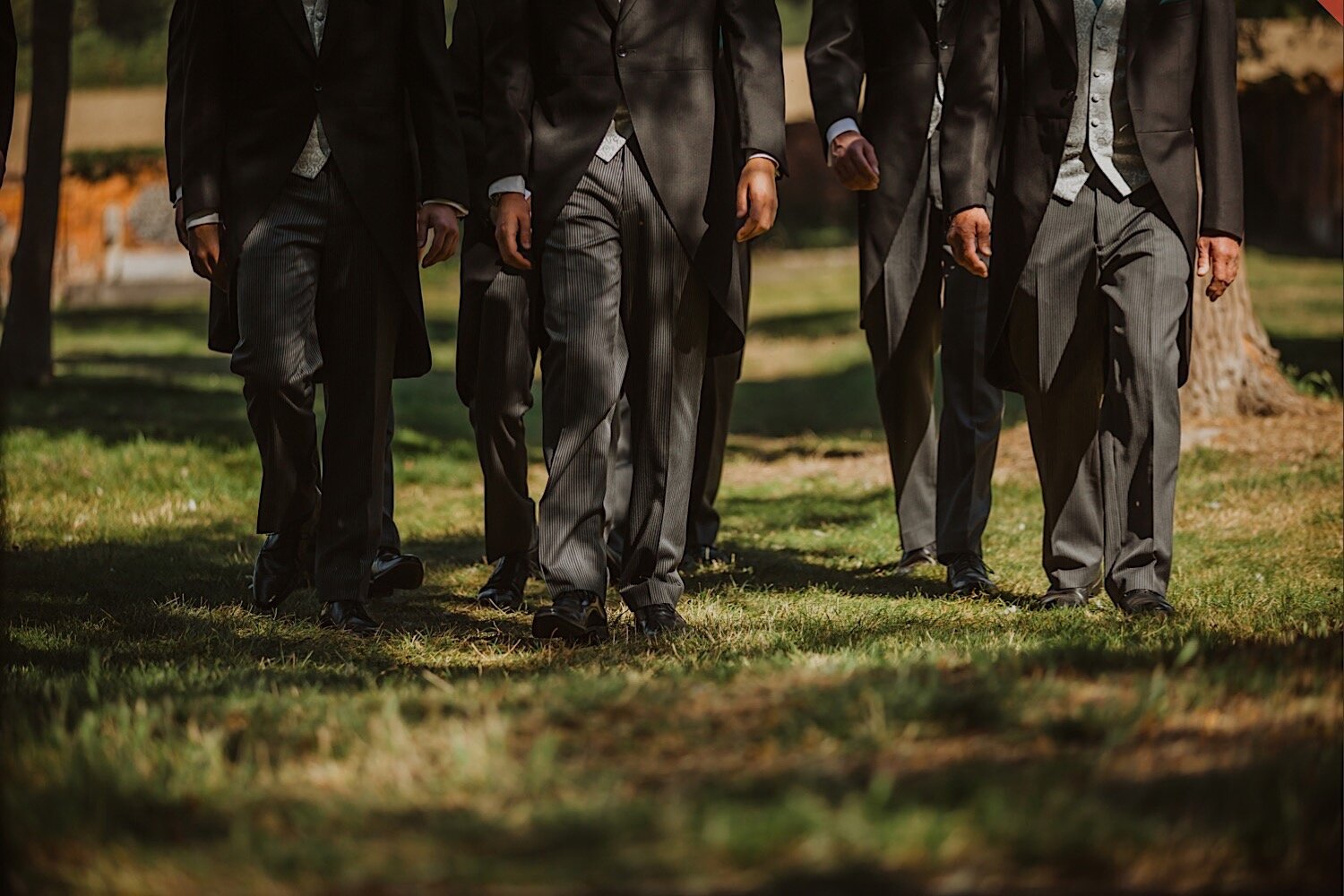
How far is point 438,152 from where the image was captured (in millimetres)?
5859

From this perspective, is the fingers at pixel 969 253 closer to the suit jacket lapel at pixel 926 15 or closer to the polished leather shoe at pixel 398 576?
the suit jacket lapel at pixel 926 15

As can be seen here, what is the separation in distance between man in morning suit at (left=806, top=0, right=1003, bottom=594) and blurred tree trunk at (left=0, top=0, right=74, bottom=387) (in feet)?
30.3

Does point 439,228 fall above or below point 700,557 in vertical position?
above

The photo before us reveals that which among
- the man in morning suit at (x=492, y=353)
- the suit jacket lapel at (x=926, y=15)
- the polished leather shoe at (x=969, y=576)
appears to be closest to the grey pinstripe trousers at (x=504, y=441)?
the man in morning suit at (x=492, y=353)

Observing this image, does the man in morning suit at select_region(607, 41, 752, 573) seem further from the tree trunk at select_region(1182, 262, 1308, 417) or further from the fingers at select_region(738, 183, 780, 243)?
the tree trunk at select_region(1182, 262, 1308, 417)

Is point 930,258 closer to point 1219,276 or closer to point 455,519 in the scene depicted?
point 1219,276

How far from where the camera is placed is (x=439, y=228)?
19.3 ft

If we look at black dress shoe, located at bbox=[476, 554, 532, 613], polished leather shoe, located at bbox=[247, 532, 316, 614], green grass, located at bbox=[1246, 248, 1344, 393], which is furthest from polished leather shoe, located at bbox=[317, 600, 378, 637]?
green grass, located at bbox=[1246, 248, 1344, 393]

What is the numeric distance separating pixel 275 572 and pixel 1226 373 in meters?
7.38

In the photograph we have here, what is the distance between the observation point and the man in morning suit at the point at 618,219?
5.46 meters

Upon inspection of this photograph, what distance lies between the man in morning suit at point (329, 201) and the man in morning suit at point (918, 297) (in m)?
1.76

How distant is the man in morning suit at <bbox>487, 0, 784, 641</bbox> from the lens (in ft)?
17.9

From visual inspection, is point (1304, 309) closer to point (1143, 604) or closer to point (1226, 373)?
point (1226, 373)

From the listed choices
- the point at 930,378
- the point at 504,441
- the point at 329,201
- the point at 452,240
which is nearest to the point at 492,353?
the point at 504,441
